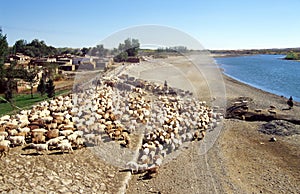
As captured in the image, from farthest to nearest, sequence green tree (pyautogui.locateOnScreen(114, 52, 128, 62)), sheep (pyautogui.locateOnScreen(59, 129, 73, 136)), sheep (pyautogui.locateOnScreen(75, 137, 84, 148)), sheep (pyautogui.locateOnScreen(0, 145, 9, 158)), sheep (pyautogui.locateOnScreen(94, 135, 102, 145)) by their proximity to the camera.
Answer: green tree (pyautogui.locateOnScreen(114, 52, 128, 62)) → sheep (pyautogui.locateOnScreen(94, 135, 102, 145)) → sheep (pyautogui.locateOnScreen(59, 129, 73, 136)) → sheep (pyautogui.locateOnScreen(75, 137, 84, 148)) → sheep (pyautogui.locateOnScreen(0, 145, 9, 158))

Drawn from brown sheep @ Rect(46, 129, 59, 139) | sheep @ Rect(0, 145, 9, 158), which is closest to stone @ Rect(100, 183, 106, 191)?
brown sheep @ Rect(46, 129, 59, 139)

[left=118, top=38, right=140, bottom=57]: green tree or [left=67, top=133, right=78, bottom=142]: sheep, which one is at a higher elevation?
[left=118, top=38, right=140, bottom=57]: green tree

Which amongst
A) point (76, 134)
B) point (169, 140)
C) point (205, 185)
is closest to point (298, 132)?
point (169, 140)

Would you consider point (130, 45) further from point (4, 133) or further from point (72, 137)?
point (4, 133)

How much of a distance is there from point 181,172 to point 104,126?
4235 millimetres

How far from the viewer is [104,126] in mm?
13484

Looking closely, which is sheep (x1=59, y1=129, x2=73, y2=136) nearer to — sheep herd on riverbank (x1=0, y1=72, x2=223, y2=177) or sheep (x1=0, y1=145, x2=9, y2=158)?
sheep herd on riverbank (x1=0, y1=72, x2=223, y2=177)

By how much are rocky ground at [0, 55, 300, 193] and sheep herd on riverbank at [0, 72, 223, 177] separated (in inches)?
17.8

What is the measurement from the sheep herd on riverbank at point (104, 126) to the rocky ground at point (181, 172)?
0.45 meters

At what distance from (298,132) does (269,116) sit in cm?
430

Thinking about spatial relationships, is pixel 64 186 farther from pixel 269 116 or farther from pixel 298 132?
pixel 269 116

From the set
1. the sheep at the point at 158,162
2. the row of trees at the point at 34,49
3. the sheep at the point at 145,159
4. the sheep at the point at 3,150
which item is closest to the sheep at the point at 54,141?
the sheep at the point at 3,150

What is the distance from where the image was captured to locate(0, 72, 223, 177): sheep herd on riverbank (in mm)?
11195

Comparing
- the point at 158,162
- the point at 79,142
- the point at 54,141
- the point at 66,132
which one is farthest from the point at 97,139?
the point at 158,162
